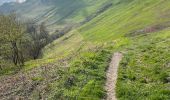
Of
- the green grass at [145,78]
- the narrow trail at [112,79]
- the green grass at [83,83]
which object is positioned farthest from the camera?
the green grass at [83,83]

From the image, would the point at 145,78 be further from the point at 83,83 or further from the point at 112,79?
the point at 83,83

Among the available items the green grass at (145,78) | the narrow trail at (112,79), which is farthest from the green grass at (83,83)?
the green grass at (145,78)

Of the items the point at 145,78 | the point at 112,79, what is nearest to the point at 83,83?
the point at 112,79

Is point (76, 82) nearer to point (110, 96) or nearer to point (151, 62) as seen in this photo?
point (110, 96)

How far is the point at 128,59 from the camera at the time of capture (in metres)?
48.4

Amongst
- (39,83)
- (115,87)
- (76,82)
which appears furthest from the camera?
(39,83)

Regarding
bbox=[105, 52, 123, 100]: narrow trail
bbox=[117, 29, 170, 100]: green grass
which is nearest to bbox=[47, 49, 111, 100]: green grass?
bbox=[105, 52, 123, 100]: narrow trail

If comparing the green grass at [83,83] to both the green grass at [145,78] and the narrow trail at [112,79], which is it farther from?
the green grass at [145,78]

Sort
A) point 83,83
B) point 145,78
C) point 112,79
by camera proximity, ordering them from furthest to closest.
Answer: point 112,79 → point 83,83 → point 145,78

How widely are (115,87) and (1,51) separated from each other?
57493 millimetres

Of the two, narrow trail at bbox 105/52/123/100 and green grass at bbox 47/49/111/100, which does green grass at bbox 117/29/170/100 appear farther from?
green grass at bbox 47/49/111/100

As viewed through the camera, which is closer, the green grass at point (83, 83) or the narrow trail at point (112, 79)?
the narrow trail at point (112, 79)

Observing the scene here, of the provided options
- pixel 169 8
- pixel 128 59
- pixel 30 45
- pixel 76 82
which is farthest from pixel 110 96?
pixel 169 8

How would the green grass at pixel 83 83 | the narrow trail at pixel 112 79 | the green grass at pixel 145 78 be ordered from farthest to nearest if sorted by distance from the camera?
the green grass at pixel 83 83, the narrow trail at pixel 112 79, the green grass at pixel 145 78
